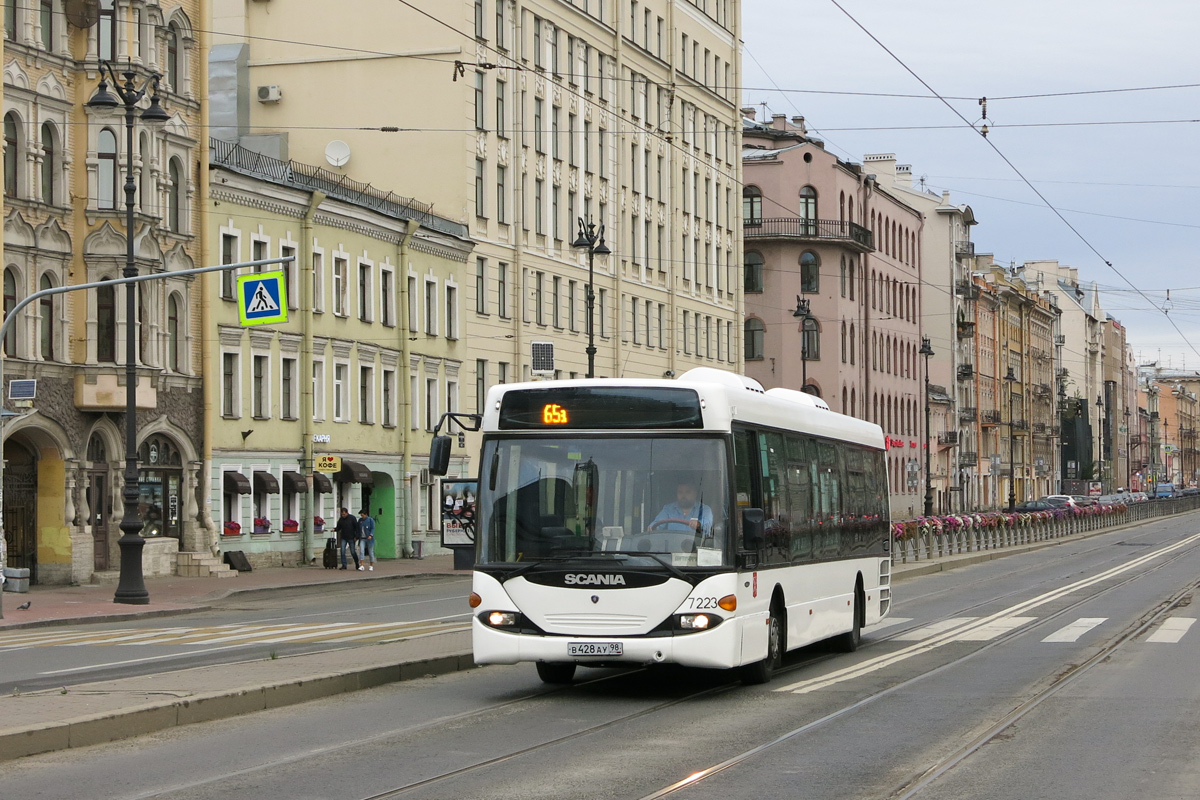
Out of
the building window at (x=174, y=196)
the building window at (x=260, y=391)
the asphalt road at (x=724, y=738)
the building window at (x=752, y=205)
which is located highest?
the building window at (x=752, y=205)

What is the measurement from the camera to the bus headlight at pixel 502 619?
49.0ft

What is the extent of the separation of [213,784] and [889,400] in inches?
3714

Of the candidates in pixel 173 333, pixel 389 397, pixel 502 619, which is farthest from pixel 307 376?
pixel 502 619

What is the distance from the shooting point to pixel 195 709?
13.6 m

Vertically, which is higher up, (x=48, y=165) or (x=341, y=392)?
(x=48, y=165)

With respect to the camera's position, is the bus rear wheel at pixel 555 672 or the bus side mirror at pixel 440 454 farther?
the bus rear wheel at pixel 555 672

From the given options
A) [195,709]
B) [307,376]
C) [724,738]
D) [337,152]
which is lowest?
[724,738]

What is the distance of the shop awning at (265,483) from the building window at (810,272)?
174ft

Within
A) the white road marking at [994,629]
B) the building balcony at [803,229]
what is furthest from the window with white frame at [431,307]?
the building balcony at [803,229]

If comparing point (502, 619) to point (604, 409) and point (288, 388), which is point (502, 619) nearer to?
point (604, 409)

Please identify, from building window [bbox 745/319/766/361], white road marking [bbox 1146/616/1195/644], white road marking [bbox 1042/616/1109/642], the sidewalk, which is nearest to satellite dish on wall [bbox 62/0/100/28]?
the sidewalk

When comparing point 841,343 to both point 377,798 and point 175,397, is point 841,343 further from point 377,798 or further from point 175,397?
point 377,798

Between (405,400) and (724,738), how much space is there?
41719 millimetres

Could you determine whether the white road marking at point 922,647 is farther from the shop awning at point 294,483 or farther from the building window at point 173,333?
the building window at point 173,333
